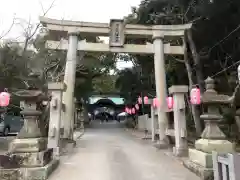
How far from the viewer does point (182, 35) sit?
1391 cm

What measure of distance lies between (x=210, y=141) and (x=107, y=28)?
882cm

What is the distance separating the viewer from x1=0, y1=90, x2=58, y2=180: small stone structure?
21.2ft

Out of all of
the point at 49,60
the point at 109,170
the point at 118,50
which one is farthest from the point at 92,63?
the point at 109,170

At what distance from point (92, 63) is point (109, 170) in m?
15.9

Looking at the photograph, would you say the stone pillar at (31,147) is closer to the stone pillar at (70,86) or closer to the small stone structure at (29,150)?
the small stone structure at (29,150)

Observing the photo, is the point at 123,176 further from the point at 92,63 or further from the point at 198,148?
the point at 92,63

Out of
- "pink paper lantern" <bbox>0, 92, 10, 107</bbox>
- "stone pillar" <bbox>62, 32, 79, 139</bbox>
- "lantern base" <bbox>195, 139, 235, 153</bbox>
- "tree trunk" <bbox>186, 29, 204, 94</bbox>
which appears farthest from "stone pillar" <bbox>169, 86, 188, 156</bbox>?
"pink paper lantern" <bbox>0, 92, 10, 107</bbox>

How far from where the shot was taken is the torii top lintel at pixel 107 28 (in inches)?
528

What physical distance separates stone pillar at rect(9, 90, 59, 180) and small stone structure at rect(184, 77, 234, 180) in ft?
12.9

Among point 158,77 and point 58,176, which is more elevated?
point 158,77

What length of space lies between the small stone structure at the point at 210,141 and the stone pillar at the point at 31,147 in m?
3.95

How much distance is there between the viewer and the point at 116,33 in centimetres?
1371

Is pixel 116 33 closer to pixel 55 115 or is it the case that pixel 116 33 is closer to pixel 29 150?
pixel 55 115

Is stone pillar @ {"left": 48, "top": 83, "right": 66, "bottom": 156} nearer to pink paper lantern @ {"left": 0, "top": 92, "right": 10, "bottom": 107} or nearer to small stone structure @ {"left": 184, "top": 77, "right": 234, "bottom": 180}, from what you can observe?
pink paper lantern @ {"left": 0, "top": 92, "right": 10, "bottom": 107}
